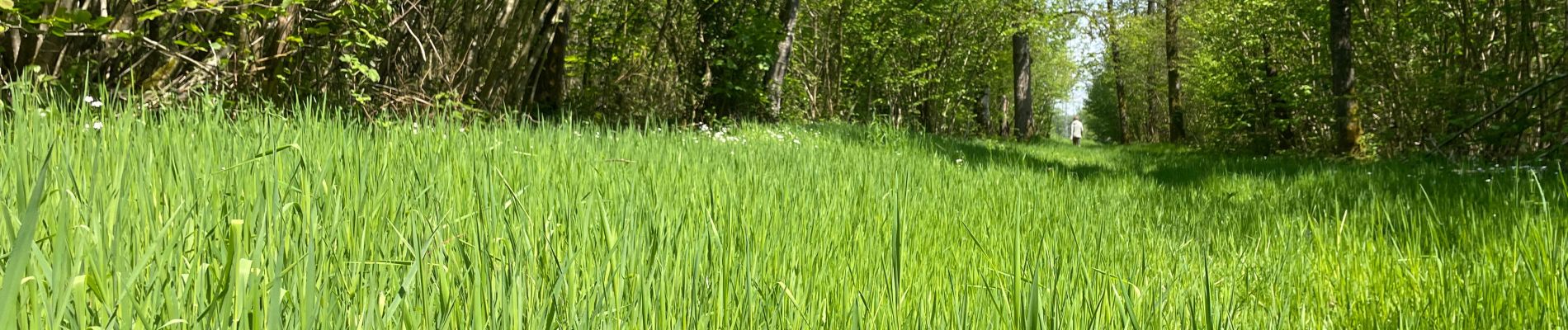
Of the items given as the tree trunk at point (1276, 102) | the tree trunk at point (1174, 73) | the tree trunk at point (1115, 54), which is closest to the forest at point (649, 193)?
the tree trunk at point (1276, 102)

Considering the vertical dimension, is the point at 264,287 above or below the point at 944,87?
below

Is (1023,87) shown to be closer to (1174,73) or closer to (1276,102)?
(1174,73)

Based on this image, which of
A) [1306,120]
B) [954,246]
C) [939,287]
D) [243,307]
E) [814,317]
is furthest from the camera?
[1306,120]

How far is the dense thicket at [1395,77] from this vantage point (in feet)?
20.9

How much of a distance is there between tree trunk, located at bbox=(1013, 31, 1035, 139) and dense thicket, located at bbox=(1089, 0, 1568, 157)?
452cm

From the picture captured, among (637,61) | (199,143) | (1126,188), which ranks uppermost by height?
(637,61)

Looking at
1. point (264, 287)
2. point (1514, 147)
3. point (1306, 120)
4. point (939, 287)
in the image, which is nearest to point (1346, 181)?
point (1514, 147)

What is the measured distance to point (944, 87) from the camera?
62.3 feet

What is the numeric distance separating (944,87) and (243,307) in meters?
18.9

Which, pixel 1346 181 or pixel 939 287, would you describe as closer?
pixel 939 287

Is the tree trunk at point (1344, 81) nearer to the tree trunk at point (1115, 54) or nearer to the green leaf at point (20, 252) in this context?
the green leaf at point (20, 252)

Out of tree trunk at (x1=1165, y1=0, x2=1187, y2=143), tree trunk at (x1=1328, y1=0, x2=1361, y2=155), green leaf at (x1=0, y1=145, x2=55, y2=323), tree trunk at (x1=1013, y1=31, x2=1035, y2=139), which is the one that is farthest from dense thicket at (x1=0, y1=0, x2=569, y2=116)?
tree trunk at (x1=1165, y1=0, x2=1187, y2=143)

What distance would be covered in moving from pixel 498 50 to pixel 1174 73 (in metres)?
16.6

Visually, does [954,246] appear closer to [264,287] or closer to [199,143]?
[264,287]
